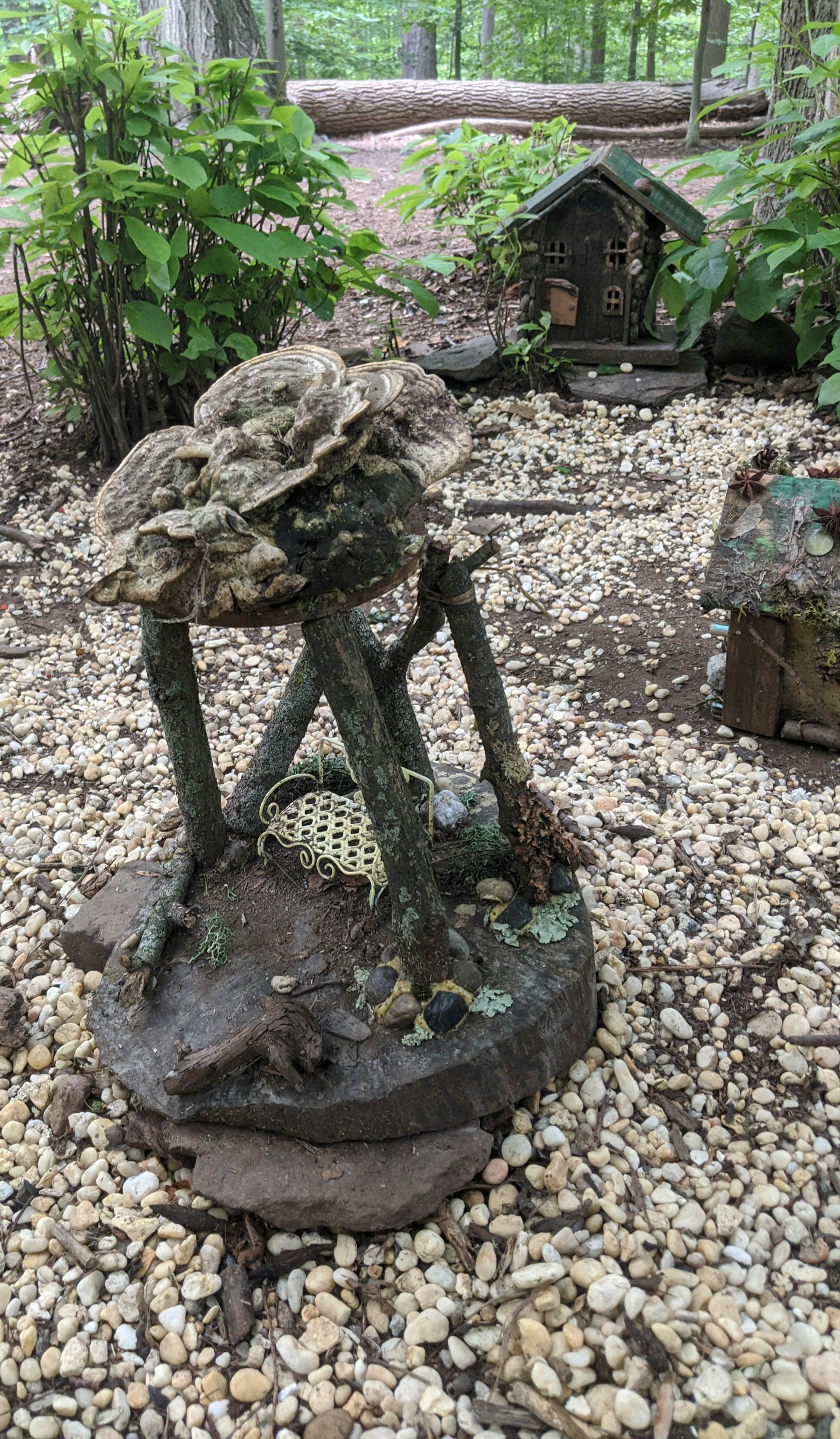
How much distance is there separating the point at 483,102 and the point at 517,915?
35.6ft

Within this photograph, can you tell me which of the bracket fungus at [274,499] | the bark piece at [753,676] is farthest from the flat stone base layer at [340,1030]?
the bark piece at [753,676]

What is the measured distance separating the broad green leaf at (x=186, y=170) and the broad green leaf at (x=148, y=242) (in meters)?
→ 0.22

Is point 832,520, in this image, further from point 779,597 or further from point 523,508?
point 523,508

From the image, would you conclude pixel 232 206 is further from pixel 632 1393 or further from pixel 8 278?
pixel 632 1393

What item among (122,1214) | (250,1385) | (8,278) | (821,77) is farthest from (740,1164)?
(8,278)

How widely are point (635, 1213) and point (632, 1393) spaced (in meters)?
0.32

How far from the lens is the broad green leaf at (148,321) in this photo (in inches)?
158

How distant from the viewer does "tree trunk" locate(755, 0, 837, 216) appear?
16.8 feet

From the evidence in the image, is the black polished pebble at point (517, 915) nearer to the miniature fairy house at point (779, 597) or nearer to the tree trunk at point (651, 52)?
the miniature fairy house at point (779, 597)

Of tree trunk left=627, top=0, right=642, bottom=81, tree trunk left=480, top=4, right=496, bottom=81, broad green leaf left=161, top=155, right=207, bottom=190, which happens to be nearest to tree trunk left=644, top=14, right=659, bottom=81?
tree trunk left=627, top=0, right=642, bottom=81

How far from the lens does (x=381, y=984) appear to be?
193 centimetres

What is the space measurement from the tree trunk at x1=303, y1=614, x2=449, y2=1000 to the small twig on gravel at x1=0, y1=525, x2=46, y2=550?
299 cm

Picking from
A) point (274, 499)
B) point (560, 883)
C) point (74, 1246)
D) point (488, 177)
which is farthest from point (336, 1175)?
point (488, 177)

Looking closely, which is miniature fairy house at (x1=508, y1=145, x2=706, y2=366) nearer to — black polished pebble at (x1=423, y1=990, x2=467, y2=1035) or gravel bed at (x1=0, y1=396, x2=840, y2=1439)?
gravel bed at (x1=0, y1=396, x2=840, y2=1439)
